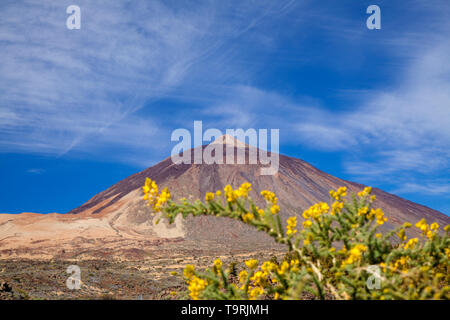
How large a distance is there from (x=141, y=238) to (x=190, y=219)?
1089 cm

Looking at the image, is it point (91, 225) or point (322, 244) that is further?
point (91, 225)

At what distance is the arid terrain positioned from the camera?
17188 millimetres

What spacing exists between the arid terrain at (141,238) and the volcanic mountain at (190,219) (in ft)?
0.44

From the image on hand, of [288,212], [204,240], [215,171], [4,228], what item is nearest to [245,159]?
[215,171]

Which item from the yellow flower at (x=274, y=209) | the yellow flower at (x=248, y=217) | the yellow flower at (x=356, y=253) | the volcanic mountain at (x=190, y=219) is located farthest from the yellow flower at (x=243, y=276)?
the volcanic mountain at (x=190, y=219)

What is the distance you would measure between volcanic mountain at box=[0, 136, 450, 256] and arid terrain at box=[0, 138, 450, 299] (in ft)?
0.44

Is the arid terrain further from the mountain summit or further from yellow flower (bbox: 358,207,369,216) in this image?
yellow flower (bbox: 358,207,369,216)

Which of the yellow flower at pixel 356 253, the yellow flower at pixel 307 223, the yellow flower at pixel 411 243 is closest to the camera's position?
the yellow flower at pixel 356 253

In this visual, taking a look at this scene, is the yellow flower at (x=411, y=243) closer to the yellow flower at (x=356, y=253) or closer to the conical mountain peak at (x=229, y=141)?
the yellow flower at (x=356, y=253)

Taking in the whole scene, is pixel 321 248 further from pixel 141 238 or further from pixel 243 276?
pixel 141 238

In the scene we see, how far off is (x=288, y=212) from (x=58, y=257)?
3361 cm

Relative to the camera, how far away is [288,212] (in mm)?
53375

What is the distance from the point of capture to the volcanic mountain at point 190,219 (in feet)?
141
